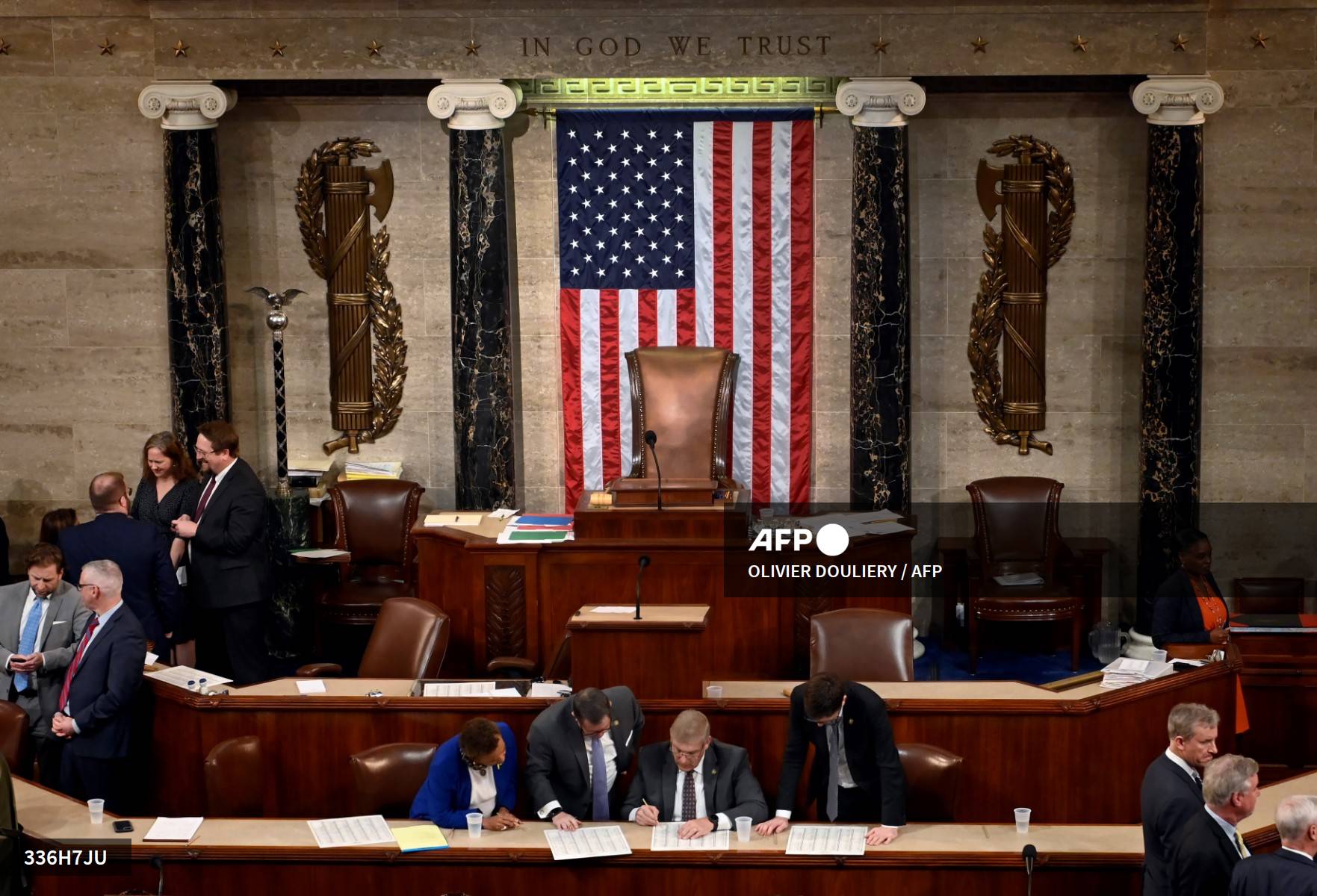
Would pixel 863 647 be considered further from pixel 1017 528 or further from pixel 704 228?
pixel 704 228

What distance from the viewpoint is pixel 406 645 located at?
7.94m

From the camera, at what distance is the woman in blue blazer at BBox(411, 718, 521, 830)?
628 centimetres

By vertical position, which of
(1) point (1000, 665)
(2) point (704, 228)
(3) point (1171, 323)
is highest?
(2) point (704, 228)

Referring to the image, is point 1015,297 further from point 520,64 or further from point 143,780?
point 143,780

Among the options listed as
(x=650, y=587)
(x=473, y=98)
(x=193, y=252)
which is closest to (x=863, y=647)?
(x=650, y=587)

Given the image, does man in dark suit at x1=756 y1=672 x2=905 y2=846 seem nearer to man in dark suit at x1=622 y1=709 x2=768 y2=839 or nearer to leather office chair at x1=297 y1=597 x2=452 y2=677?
man in dark suit at x1=622 y1=709 x2=768 y2=839

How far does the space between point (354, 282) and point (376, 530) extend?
6.21 ft

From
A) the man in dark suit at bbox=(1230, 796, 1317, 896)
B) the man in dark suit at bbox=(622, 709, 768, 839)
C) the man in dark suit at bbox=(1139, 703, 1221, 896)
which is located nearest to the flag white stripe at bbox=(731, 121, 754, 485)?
the man in dark suit at bbox=(622, 709, 768, 839)

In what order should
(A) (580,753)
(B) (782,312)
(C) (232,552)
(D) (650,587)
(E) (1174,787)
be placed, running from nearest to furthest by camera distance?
(E) (1174,787), (A) (580,753), (C) (232,552), (D) (650,587), (B) (782,312)

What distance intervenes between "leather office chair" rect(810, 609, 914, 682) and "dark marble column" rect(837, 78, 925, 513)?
9.09ft

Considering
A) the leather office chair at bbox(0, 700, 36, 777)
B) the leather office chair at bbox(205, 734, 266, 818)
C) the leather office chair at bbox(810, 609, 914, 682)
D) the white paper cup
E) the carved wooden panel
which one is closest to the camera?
the white paper cup

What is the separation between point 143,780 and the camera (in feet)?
24.5

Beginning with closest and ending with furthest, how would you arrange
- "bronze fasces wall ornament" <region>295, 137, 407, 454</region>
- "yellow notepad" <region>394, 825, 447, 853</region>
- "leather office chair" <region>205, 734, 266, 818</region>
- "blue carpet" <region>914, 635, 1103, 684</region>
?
"yellow notepad" <region>394, 825, 447, 853</region> < "leather office chair" <region>205, 734, 266, 818</region> < "blue carpet" <region>914, 635, 1103, 684</region> < "bronze fasces wall ornament" <region>295, 137, 407, 454</region>

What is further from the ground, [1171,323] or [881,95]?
[881,95]
